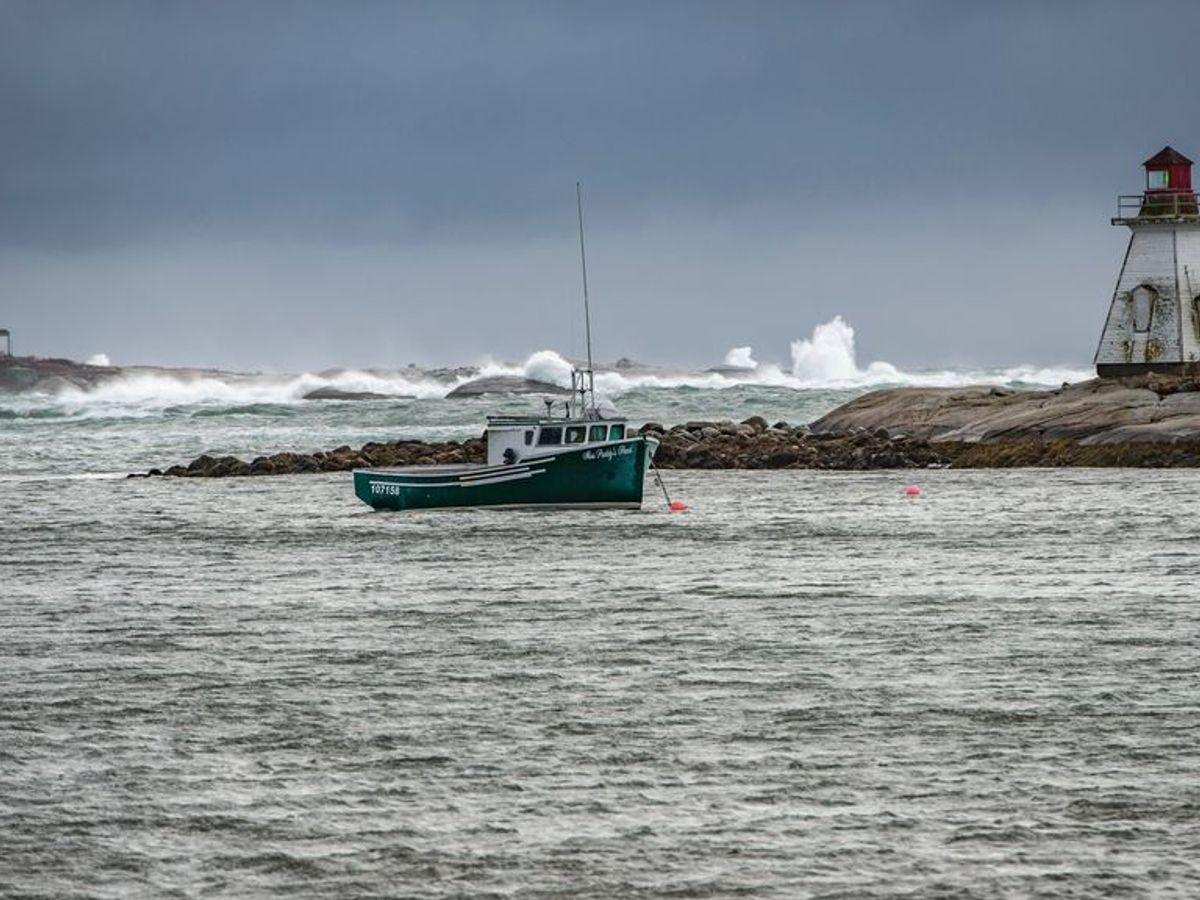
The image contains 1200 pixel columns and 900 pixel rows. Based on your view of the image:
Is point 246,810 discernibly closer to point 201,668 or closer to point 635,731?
point 635,731

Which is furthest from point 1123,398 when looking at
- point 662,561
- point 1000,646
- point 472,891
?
point 472,891

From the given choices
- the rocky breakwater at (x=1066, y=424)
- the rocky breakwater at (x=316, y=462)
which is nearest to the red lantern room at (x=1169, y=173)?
the rocky breakwater at (x=1066, y=424)

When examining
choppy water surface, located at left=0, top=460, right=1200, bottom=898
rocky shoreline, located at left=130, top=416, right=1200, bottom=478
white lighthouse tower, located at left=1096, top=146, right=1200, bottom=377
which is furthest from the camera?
white lighthouse tower, located at left=1096, top=146, right=1200, bottom=377

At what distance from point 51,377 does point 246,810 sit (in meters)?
182

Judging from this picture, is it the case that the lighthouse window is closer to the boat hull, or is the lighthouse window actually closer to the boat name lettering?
the boat hull

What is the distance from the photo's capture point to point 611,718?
42.8ft

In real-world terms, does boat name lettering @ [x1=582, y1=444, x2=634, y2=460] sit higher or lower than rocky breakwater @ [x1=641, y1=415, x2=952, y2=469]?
higher

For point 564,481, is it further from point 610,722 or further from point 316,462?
point 610,722

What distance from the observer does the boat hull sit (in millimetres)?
32812

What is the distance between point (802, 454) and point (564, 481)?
1514cm

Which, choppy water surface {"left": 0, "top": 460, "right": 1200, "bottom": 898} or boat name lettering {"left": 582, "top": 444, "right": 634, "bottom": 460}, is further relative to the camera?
boat name lettering {"left": 582, "top": 444, "right": 634, "bottom": 460}

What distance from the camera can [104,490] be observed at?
43.0 meters

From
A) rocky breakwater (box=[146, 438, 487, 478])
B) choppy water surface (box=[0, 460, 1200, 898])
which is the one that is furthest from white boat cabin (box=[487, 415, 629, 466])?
rocky breakwater (box=[146, 438, 487, 478])

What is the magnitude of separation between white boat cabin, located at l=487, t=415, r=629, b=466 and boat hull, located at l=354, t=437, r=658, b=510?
0.28m
